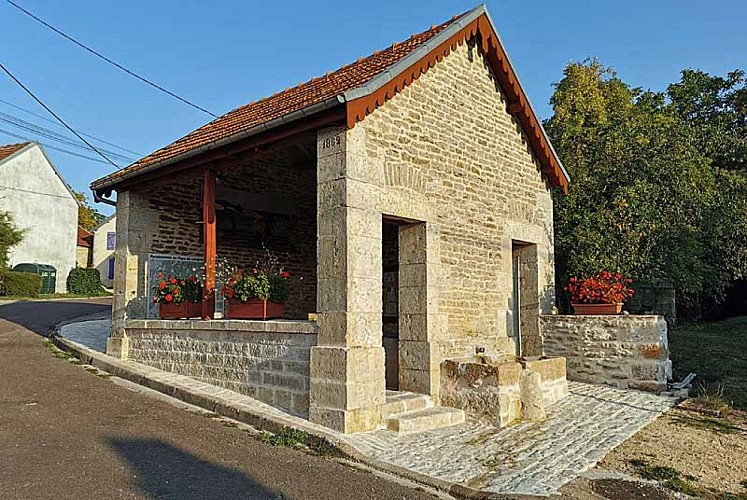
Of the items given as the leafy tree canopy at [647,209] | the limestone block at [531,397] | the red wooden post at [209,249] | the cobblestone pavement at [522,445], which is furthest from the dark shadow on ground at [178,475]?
the leafy tree canopy at [647,209]

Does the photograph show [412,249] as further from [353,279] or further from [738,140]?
[738,140]

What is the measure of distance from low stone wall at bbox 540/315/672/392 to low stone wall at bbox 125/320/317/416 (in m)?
4.93

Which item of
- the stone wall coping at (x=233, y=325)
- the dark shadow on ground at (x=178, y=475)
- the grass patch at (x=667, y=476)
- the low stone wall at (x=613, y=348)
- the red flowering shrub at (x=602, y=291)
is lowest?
the grass patch at (x=667, y=476)

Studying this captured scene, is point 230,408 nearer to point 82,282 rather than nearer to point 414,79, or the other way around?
point 414,79

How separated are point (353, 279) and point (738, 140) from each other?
52.9 ft

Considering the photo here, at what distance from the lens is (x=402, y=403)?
722cm

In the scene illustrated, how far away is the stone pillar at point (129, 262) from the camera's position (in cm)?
998

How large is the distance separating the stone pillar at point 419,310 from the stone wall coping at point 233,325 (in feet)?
4.98

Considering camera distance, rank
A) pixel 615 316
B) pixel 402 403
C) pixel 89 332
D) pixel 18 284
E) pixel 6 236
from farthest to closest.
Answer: pixel 18 284, pixel 6 236, pixel 89 332, pixel 615 316, pixel 402 403

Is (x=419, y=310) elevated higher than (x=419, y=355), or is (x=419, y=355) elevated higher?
(x=419, y=310)

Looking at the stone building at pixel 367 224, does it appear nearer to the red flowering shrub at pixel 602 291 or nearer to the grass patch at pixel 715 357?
the red flowering shrub at pixel 602 291

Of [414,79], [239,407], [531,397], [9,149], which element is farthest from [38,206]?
[531,397]

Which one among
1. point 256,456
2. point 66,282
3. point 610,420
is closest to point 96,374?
point 256,456

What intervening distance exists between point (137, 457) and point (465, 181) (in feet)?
18.5
